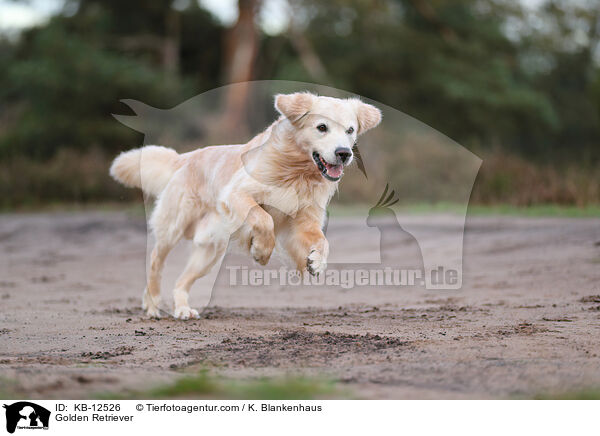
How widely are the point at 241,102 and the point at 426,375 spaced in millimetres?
17862

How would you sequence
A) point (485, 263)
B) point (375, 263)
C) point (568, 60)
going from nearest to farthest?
point (485, 263)
point (375, 263)
point (568, 60)

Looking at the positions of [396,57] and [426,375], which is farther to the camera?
[396,57]

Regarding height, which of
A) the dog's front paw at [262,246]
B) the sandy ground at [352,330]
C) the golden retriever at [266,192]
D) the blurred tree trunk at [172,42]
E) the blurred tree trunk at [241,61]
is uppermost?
the blurred tree trunk at [172,42]

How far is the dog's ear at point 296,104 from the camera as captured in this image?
5.90m

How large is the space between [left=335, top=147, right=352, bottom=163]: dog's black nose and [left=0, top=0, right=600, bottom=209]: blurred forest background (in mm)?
13936

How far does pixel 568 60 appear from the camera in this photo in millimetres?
28781

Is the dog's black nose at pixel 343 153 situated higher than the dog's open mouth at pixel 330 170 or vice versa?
the dog's black nose at pixel 343 153

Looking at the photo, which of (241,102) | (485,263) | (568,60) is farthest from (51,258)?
(568,60)

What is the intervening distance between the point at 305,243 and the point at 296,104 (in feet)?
3.61

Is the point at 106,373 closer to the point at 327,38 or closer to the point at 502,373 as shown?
the point at 502,373
